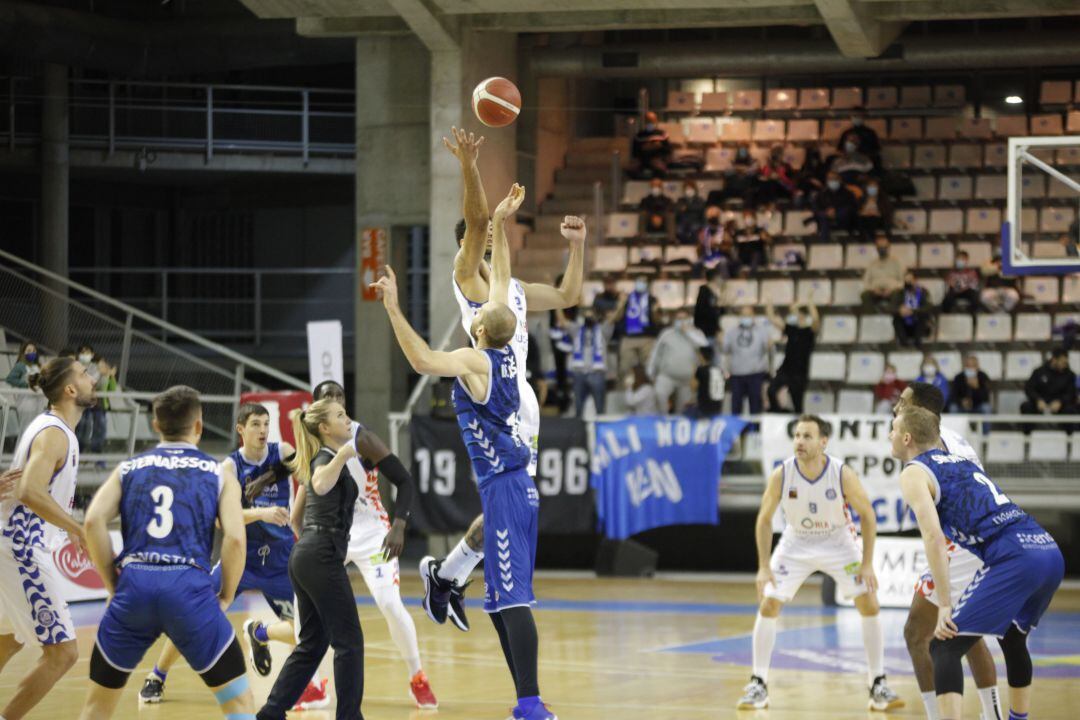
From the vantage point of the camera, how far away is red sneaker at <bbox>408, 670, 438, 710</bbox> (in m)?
9.89

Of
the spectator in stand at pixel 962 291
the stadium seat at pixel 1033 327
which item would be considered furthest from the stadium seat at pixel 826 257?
the stadium seat at pixel 1033 327

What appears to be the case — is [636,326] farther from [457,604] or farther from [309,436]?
[309,436]

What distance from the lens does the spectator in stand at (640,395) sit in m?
19.5

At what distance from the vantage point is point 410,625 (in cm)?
998

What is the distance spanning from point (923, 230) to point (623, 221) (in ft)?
14.6

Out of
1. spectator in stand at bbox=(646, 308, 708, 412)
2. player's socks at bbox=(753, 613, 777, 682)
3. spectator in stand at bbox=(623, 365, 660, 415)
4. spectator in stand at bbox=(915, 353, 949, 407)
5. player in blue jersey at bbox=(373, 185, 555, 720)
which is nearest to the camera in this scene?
player in blue jersey at bbox=(373, 185, 555, 720)

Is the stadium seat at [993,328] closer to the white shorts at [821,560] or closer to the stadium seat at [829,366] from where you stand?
the stadium seat at [829,366]

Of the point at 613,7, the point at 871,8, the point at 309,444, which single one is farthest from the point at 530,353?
the point at 309,444

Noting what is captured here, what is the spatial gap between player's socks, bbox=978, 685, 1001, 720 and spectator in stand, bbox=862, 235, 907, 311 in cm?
1266

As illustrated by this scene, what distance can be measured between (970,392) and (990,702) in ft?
35.2

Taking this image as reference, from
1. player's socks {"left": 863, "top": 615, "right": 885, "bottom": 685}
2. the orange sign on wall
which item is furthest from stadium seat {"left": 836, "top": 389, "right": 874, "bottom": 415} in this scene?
player's socks {"left": 863, "top": 615, "right": 885, "bottom": 685}

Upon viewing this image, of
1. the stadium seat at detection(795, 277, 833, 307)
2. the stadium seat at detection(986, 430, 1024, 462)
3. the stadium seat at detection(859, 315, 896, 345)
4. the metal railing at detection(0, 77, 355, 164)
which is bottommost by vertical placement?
the stadium seat at detection(986, 430, 1024, 462)

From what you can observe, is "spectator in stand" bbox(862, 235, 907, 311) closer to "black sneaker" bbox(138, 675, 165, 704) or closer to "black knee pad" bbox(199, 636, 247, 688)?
"black sneaker" bbox(138, 675, 165, 704)

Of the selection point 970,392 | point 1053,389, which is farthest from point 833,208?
point 1053,389
